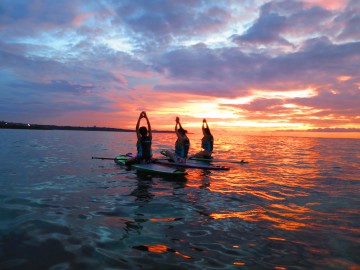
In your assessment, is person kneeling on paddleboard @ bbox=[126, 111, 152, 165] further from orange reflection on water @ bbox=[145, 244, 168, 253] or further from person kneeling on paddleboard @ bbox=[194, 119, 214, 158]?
orange reflection on water @ bbox=[145, 244, 168, 253]

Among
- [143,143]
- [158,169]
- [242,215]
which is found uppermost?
[143,143]

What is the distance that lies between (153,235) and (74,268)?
2.18 m

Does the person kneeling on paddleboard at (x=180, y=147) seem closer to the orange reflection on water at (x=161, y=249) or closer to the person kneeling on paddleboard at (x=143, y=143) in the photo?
the person kneeling on paddleboard at (x=143, y=143)

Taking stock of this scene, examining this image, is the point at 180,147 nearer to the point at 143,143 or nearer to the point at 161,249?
the point at 143,143

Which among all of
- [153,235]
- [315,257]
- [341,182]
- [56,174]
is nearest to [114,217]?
[153,235]

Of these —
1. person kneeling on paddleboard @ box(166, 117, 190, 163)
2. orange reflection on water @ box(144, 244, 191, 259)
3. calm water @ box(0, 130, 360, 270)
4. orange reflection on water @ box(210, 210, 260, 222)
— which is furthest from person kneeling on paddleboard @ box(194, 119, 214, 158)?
orange reflection on water @ box(144, 244, 191, 259)

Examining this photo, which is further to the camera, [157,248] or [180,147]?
[180,147]

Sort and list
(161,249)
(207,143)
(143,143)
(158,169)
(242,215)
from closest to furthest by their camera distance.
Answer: (161,249), (242,215), (158,169), (143,143), (207,143)

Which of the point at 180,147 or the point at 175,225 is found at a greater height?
the point at 180,147

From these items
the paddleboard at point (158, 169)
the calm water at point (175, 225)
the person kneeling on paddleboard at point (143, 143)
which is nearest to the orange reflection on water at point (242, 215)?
the calm water at point (175, 225)

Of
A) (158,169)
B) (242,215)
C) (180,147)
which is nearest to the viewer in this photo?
(242,215)

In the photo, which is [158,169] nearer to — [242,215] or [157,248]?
[242,215]

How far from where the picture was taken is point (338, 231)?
740 centimetres

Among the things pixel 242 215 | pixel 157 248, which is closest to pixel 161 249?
pixel 157 248
